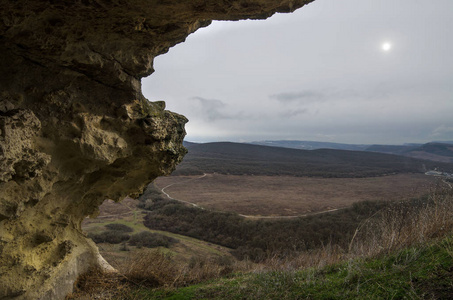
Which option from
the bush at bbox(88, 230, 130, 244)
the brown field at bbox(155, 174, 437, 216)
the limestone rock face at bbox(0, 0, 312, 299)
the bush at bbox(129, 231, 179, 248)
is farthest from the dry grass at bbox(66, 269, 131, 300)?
the brown field at bbox(155, 174, 437, 216)

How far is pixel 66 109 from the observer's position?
11.3 ft

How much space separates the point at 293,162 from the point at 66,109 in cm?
6941

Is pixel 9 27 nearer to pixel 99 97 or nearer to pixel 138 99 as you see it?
pixel 99 97

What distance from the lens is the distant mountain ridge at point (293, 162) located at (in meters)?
51.4

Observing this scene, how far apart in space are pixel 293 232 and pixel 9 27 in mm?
15532

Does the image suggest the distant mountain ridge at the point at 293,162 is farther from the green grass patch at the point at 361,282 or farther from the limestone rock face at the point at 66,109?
the limestone rock face at the point at 66,109

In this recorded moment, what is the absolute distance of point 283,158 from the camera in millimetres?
78000

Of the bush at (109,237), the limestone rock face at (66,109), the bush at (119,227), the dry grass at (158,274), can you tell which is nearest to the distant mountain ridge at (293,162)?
the bush at (119,227)

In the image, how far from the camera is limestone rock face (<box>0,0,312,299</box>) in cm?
284

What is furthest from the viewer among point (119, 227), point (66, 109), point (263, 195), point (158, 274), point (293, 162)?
point (293, 162)

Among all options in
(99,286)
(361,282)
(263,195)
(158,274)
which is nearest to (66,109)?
(99,286)

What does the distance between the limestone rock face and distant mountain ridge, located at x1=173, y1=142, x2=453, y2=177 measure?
40234 millimetres

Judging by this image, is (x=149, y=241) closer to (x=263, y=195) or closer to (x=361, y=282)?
(x=361, y=282)

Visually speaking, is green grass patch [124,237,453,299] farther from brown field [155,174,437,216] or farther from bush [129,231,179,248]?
brown field [155,174,437,216]
